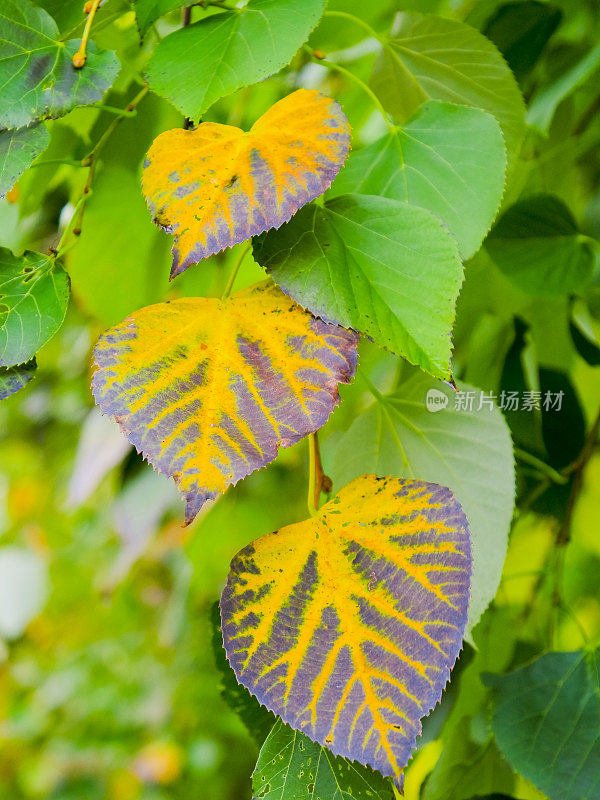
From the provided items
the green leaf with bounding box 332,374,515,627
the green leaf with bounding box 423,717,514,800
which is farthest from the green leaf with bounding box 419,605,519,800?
the green leaf with bounding box 332,374,515,627

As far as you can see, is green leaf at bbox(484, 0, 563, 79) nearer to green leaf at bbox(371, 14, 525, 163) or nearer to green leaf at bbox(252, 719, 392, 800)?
green leaf at bbox(371, 14, 525, 163)

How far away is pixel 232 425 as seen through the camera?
18 centimetres

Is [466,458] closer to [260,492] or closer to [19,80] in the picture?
[19,80]

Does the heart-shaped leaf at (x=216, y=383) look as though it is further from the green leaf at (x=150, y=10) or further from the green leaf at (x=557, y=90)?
the green leaf at (x=557, y=90)

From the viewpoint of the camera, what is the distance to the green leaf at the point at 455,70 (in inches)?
12.2

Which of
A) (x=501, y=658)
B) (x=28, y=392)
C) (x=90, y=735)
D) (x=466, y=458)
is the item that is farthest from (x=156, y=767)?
(x=466, y=458)

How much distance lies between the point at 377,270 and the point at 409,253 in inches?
0.4

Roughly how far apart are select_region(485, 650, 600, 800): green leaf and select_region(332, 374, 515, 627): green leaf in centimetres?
11

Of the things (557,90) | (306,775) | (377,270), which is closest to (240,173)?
(377,270)

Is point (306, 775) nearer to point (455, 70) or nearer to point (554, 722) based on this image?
point (554, 722)

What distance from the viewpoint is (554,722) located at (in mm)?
319

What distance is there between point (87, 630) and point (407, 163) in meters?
1.27

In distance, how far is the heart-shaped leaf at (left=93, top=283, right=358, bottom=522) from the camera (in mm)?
173

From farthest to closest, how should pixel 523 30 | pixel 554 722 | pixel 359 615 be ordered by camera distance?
pixel 523 30 → pixel 554 722 → pixel 359 615
